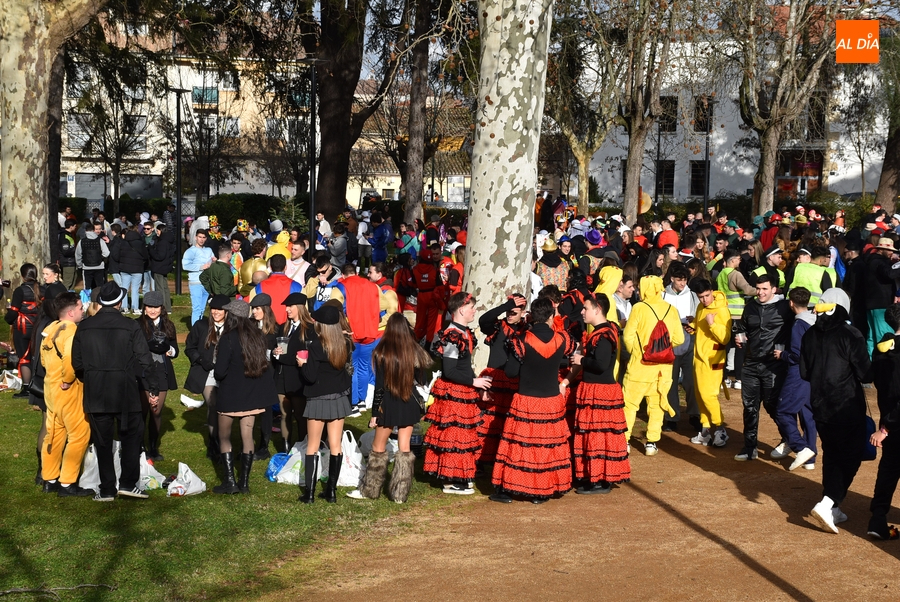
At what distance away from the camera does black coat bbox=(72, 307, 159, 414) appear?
8320 millimetres

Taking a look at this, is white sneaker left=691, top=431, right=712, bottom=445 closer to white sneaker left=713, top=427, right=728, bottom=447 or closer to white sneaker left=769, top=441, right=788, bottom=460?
white sneaker left=713, top=427, right=728, bottom=447

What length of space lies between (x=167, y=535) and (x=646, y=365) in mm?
5221

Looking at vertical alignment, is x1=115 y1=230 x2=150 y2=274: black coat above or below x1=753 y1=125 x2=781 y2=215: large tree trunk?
below

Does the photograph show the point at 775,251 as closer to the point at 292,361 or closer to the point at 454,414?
the point at 454,414

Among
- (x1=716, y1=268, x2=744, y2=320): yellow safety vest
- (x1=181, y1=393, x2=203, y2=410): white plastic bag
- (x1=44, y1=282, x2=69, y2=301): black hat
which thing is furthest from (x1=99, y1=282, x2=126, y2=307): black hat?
(x1=716, y1=268, x2=744, y2=320): yellow safety vest

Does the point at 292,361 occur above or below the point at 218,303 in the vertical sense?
below

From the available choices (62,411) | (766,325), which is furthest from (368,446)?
(766,325)

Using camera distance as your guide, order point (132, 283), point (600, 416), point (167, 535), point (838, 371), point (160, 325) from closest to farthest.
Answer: point (167, 535), point (838, 371), point (600, 416), point (160, 325), point (132, 283)

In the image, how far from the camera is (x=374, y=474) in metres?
8.83

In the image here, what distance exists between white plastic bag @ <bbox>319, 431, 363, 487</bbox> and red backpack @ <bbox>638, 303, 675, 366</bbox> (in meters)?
3.21

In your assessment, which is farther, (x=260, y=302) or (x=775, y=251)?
(x=775, y=251)

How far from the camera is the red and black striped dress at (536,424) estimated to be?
848 cm

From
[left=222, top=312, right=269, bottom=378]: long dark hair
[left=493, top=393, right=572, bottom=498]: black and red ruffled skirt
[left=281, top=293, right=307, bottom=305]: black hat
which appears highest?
[left=281, top=293, right=307, bottom=305]: black hat

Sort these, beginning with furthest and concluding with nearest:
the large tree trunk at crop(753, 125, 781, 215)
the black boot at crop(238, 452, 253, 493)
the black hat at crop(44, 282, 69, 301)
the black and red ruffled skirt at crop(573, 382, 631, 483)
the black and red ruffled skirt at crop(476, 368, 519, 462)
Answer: the large tree trunk at crop(753, 125, 781, 215) → the black hat at crop(44, 282, 69, 301) → the black and red ruffled skirt at crop(476, 368, 519, 462) → the black and red ruffled skirt at crop(573, 382, 631, 483) → the black boot at crop(238, 452, 253, 493)
